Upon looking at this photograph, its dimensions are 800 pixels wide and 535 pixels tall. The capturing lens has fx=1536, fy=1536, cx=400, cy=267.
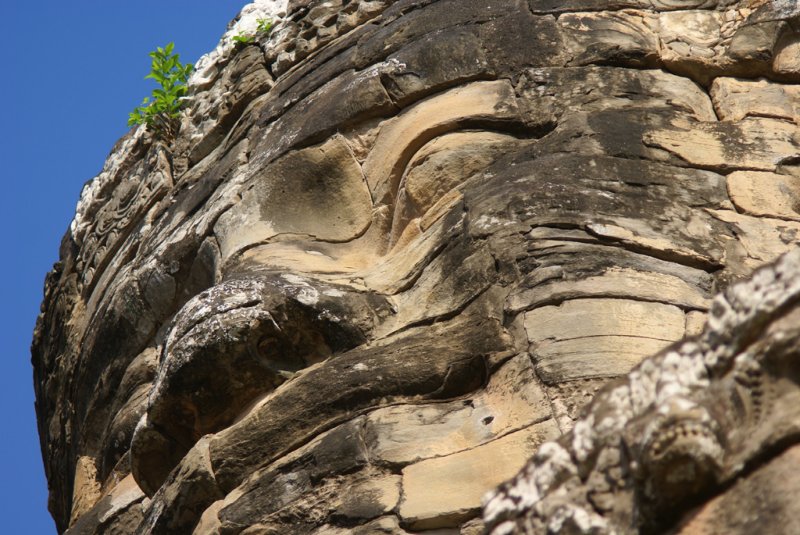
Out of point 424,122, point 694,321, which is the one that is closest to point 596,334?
point 694,321

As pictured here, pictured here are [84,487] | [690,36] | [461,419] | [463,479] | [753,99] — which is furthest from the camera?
[84,487]

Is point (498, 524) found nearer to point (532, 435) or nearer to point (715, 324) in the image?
point (715, 324)

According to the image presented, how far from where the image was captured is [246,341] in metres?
5.99

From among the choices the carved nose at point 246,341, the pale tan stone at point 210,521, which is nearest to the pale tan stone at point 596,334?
the carved nose at point 246,341

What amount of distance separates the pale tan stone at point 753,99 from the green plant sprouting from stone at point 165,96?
3491mm

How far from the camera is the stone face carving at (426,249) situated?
523cm

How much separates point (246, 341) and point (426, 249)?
2.62 ft

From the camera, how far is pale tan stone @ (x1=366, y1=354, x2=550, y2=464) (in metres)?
5.01

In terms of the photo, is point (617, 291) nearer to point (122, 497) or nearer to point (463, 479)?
point (463, 479)

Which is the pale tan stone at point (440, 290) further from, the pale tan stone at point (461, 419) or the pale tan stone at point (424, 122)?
the pale tan stone at point (424, 122)

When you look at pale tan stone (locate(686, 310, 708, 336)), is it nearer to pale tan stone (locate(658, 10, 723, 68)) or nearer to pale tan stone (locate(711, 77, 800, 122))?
pale tan stone (locate(711, 77, 800, 122))

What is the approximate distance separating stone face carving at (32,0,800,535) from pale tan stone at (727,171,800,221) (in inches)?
0.5

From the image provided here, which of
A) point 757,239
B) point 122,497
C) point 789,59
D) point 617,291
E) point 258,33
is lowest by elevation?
point 617,291

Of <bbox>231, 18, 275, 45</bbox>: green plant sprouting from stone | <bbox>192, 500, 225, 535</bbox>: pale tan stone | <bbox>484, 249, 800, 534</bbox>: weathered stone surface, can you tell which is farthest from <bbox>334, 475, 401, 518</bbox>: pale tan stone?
<bbox>231, 18, 275, 45</bbox>: green plant sprouting from stone
